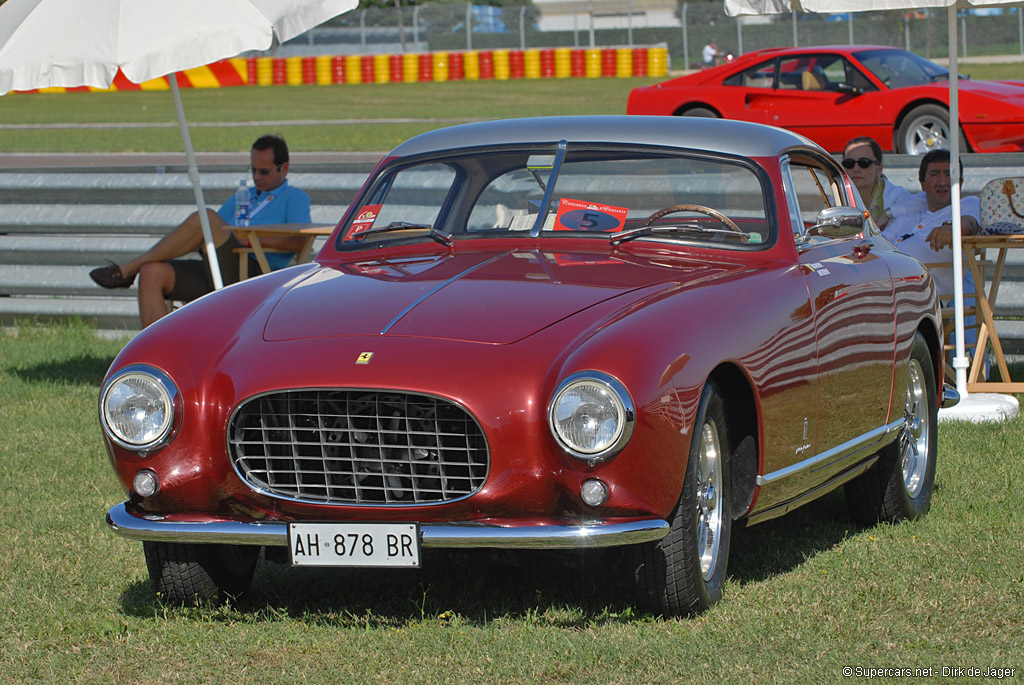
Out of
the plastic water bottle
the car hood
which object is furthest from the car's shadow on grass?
the plastic water bottle

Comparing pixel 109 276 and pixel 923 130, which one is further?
pixel 923 130

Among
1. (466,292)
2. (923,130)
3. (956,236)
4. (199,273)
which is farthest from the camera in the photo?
(923,130)

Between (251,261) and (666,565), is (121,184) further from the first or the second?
(666,565)

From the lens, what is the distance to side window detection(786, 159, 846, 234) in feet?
17.5

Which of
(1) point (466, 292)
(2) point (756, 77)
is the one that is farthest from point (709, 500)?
(2) point (756, 77)

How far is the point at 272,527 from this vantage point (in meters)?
4.19

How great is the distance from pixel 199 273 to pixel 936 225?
4.42 metres

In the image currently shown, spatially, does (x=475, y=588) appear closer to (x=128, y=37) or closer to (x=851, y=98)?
(x=128, y=37)

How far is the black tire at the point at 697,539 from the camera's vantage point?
4.18 meters

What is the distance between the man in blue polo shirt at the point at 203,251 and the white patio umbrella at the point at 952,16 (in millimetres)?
2992

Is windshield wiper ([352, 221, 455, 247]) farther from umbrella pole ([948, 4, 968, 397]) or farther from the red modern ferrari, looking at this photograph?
the red modern ferrari

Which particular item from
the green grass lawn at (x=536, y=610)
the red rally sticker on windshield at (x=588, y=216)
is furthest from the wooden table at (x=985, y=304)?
the red rally sticker on windshield at (x=588, y=216)

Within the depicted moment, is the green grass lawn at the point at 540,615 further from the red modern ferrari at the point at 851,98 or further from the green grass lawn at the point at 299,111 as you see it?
the green grass lawn at the point at 299,111

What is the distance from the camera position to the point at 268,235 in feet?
28.1
